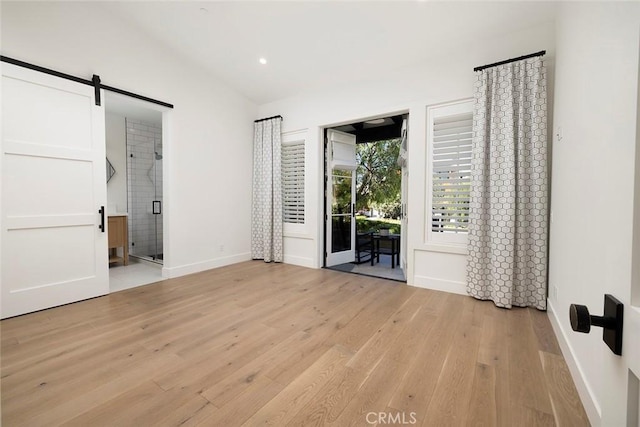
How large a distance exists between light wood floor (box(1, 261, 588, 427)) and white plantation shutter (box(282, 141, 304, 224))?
2051mm

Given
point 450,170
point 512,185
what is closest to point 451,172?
point 450,170

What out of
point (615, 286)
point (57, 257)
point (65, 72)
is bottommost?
point (57, 257)

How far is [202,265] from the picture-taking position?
14.1ft

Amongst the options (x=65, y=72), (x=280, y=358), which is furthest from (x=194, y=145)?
(x=280, y=358)

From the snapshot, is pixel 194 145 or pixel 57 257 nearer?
pixel 57 257

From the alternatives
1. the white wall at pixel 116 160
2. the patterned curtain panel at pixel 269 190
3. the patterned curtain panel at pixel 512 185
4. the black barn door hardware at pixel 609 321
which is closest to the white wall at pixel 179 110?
the patterned curtain panel at pixel 269 190

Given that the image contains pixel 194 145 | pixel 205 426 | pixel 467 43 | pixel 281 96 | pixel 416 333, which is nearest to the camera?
pixel 205 426

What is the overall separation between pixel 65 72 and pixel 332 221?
403 centimetres

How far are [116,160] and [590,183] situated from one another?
663 cm

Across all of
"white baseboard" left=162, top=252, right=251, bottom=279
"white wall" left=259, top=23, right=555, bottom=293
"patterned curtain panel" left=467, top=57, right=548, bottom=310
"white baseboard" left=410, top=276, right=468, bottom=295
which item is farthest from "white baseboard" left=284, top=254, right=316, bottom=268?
"patterned curtain panel" left=467, top=57, right=548, bottom=310

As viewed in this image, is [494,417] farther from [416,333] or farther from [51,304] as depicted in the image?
[51,304]

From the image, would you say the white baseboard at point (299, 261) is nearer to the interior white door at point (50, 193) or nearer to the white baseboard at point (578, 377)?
the interior white door at point (50, 193)

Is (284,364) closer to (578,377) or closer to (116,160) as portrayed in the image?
(578,377)

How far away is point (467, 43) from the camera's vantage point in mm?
3148
